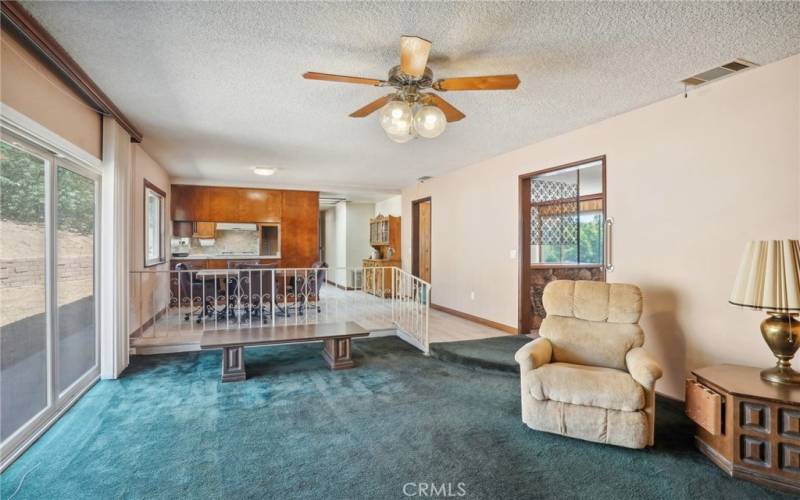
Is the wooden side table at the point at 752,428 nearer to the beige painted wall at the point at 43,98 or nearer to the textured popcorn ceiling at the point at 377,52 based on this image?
the textured popcorn ceiling at the point at 377,52

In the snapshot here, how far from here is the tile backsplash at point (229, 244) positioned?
26.2ft

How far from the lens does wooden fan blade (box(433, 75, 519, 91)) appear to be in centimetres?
231

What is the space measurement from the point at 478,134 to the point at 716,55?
88.1 inches

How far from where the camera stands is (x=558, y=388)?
8.86ft

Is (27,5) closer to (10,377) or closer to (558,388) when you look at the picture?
(10,377)

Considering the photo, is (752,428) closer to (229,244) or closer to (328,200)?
(229,244)

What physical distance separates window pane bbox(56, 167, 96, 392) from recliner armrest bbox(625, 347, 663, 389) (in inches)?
169


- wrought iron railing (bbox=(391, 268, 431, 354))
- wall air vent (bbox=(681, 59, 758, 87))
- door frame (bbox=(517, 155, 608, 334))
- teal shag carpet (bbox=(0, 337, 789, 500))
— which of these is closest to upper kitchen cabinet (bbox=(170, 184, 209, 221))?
wrought iron railing (bbox=(391, 268, 431, 354))

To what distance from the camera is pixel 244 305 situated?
6406 millimetres

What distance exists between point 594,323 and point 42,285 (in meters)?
4.19

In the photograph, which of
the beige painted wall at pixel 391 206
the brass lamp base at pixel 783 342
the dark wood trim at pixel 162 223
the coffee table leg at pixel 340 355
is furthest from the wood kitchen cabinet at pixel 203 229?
the brass lamp base at pixel 783 342

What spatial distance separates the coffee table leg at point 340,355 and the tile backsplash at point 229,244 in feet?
15.6

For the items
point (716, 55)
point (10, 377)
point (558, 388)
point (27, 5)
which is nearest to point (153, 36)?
point (27, 5)

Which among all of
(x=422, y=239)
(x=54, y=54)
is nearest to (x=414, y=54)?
(x=54, y=54)
